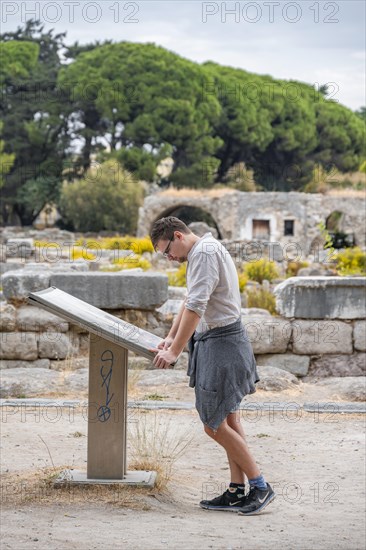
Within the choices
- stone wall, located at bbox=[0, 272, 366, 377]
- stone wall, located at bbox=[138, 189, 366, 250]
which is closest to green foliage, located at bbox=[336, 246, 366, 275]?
stone wall, located at bbox=[0, 272, 366, 377]

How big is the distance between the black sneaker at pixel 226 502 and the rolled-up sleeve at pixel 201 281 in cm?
111

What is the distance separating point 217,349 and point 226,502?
2.96ft

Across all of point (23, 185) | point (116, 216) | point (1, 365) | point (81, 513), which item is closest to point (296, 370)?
point (1, 365)

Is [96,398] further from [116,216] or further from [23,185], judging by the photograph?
[23,185]

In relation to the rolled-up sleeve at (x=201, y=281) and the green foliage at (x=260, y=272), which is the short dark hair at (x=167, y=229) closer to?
the rolled-up sleeve at (x=201, y=281)

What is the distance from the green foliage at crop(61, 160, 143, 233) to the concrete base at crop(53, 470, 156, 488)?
117ft

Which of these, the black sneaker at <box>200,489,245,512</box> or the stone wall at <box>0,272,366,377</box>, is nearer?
the black sneaker at <box>200,489,245,512</box>

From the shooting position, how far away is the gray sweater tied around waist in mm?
5074

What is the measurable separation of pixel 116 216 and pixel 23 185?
24.6ft

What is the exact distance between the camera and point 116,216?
1635 inches

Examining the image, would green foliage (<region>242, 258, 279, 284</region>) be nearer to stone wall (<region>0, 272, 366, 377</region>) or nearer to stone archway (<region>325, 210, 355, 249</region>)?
stone wall (<region>0, 272, 366, 377</region>)

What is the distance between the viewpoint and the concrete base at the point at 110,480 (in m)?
5.35

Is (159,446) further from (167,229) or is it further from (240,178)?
(240,178)

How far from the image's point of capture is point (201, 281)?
490cm
